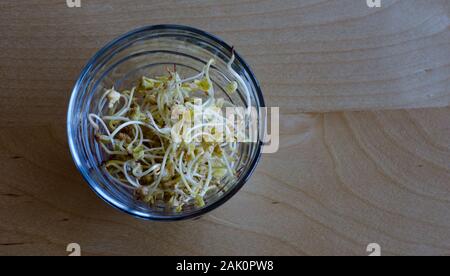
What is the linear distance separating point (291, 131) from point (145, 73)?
266mm

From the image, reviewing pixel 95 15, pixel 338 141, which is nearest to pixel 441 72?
pixel 338 141

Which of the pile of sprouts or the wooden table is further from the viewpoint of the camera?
the wooden table

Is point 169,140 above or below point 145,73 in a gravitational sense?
below

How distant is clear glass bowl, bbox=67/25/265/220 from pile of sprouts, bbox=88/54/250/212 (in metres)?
0.02

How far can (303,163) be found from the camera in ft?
2.74

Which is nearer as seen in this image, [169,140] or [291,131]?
[169,140]

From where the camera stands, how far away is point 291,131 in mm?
834

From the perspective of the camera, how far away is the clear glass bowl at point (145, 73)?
0.70 meters

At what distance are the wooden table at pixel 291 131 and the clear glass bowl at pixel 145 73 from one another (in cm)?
8

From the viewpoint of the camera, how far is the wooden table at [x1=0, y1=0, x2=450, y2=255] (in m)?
0.82

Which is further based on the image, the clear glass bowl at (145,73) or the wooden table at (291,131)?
the wooden table at (291,131)

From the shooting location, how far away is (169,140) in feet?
2.27
